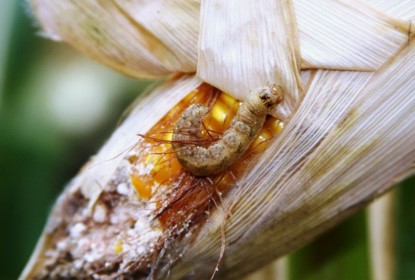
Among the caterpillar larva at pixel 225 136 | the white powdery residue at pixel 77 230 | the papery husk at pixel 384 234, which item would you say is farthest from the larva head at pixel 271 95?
the papery husk at pixel 384 234

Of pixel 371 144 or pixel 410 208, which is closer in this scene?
pixel 371 144

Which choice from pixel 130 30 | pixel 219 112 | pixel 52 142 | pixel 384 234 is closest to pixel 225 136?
pixel 219 112

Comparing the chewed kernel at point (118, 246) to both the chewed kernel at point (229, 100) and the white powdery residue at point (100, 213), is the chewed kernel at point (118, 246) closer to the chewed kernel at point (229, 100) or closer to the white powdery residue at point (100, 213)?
the white powdery residue at point (100, 213)

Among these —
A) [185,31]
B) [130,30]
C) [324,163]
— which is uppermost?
[130,30]

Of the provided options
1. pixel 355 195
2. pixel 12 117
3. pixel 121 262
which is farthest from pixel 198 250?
pixel 12 117

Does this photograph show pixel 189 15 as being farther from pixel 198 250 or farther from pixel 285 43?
pixel 198 250

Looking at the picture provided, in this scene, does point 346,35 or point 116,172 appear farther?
point 116,172

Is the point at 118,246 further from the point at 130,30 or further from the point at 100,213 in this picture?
the point at 130,30
